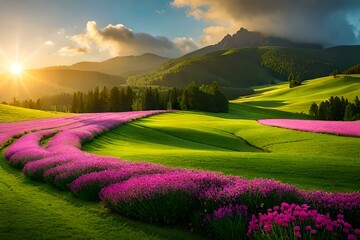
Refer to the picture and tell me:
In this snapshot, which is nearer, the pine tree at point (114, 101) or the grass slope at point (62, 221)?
the grass slope at point (62, 221)

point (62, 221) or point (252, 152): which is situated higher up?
point (62, 221)

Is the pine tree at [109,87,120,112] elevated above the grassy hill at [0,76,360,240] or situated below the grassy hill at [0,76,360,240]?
above

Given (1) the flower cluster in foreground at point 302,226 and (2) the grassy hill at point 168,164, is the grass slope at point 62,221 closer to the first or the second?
(2) the grassy hill at point 168,164

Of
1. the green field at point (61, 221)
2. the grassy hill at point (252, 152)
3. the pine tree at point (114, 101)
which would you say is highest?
the pine tree at point (114, 101)

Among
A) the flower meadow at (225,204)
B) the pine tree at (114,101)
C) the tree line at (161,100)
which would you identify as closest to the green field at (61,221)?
the flower meadow at (225,204)

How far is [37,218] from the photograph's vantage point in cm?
942

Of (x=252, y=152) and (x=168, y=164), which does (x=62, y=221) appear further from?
(x=252, y=152)

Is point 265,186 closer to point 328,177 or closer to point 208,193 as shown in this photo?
point 208,193

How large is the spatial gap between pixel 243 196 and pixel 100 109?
5452 inches

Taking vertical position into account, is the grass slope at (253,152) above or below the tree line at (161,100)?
below

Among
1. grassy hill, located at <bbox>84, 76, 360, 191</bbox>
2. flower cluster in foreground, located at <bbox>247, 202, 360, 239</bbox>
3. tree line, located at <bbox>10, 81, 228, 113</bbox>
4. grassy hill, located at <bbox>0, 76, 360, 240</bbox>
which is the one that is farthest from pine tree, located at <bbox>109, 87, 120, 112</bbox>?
flower cluster in foreground, located at <bbox>247, 202, 360, 239</bbox>

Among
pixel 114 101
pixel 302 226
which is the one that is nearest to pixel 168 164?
pixel 302 226

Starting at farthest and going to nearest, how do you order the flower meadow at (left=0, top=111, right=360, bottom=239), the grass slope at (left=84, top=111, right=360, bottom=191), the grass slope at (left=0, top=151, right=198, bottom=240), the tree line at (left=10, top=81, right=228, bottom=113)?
the tree line at (left=10, top=81, right=228, bottom=113)
the grass slope at (left=84, top=111, right=360, bottom=191)
the grass slope at (left=0, top=151, right=198, bottom=240)
the flower meadow at (left=0, top=111, right=360, bottom=239)

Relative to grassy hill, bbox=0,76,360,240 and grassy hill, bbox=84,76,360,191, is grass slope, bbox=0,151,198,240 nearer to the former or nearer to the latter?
grassy hill, bbox=0,76,360,240
